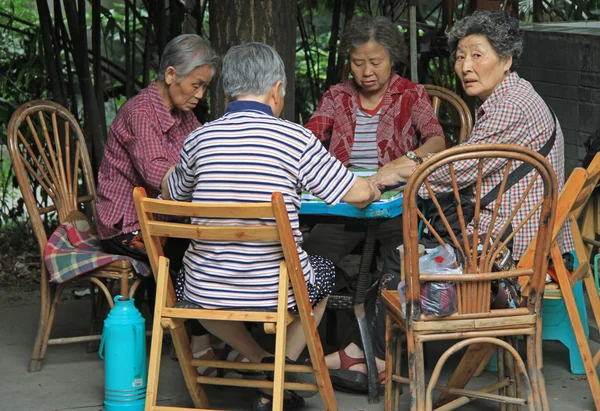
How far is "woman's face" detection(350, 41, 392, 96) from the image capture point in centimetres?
436

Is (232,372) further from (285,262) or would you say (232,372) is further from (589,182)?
(589,182)

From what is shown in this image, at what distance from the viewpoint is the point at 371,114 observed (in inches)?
178

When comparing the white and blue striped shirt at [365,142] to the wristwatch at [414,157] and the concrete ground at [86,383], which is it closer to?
the wristwatch at [414,157]

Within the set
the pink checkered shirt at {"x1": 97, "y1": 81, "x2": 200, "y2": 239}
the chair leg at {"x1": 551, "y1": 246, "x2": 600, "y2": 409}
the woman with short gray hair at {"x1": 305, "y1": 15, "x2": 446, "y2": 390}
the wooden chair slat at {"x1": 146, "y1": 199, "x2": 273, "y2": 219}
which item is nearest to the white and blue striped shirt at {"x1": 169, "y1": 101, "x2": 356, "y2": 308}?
the wooden chair slat at {"x1": 146, "y1": 199, "x2": 273, "y2": 219}

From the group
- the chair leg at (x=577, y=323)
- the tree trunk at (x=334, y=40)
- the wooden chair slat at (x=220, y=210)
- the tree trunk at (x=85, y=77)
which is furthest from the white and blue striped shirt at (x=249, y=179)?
the tree trunk at (x=334, y=40)

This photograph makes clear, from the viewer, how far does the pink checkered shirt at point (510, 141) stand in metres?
3.53

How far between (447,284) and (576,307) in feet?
2.70

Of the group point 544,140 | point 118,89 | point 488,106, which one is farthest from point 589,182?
point 118,89

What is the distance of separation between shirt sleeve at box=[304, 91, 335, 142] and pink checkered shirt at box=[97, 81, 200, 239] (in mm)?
723

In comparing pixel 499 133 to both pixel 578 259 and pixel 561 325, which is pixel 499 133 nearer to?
pixel 578 259

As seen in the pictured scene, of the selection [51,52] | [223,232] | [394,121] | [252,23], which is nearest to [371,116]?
[394,121]

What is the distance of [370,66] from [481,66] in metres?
0.77

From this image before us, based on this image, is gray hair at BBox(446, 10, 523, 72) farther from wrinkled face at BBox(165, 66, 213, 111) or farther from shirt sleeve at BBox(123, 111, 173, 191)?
shirt sleeve at BBox(123, 111, 173, 191)

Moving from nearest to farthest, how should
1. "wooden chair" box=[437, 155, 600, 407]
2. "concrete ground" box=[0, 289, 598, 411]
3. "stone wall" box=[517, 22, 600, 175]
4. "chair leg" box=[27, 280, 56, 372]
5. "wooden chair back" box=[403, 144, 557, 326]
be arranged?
"wooden chair back" box=[403, 144, 557, 326], "wooden chair" box=[437, 155, 600, 407], "concrete ground" box=[0, 289, 598, 411], "chair leg" box=[27, 280, 56, 372], "stone wall" box=[517, 22, 600, 175]
